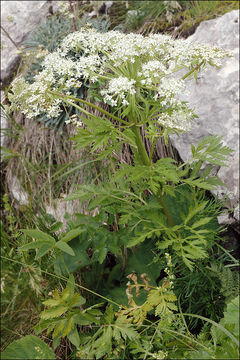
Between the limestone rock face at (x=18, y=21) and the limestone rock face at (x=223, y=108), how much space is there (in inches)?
95.3

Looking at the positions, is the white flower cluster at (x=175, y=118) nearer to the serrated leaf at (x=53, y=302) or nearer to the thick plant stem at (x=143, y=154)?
the thick plant stem at (x=143, y=154)

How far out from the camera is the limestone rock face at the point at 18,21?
429cm

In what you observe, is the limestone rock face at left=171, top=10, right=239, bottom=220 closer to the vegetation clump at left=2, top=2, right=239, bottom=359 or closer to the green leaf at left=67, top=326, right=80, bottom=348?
the vegetation clump at left=2, top=2, right=239, bottom=359

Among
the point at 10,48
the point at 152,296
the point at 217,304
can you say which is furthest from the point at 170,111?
the point at 10,48

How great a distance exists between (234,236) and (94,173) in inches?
51.6

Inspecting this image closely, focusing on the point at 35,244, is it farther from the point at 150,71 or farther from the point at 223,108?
the point at 223,108

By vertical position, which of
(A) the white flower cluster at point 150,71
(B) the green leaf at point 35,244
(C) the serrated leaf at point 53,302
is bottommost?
(C) the serrated leaf at point 53,302

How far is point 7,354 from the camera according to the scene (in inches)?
64.0

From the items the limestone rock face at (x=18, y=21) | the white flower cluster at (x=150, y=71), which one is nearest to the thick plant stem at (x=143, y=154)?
the white flower cluster at (x=150, y=71)

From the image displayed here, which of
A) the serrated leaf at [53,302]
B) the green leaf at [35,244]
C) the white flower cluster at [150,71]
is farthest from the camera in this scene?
the green leaf at [35,244]

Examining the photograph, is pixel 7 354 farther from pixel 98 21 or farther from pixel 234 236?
pixel 98 21

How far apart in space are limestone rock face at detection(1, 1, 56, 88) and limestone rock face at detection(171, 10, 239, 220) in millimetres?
2421

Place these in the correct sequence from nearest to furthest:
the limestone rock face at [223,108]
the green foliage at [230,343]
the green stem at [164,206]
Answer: the green foliage at [230,343], the green stem at [164,206], the limestone rock face at [223,108]

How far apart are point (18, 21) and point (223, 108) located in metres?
3.11
